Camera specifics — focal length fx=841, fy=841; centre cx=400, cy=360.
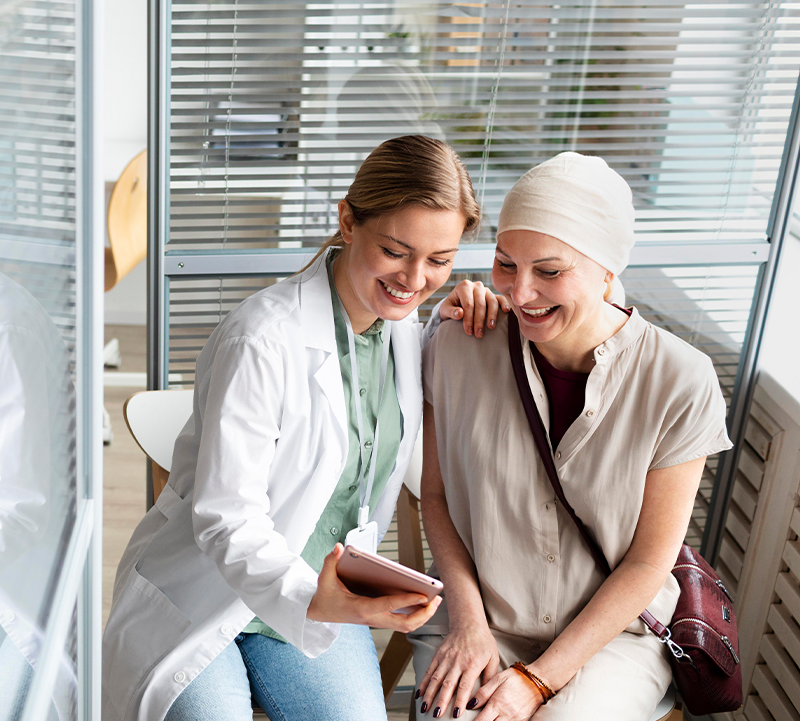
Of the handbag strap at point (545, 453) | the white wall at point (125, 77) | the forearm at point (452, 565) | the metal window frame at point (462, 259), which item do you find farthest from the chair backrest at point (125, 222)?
the handbag strap at point (545, 453)

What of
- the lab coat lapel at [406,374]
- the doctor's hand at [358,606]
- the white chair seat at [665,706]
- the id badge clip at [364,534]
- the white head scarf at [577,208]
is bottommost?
the white chair seat at [665,706]

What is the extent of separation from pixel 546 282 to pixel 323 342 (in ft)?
1.44

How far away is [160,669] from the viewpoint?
1.53 meters

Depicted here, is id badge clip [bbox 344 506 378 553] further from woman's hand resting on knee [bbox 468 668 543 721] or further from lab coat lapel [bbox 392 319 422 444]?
woman's hand resting on knee [bbox 468 668 543 721]

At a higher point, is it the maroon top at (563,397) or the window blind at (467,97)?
the window blind at (467,97)

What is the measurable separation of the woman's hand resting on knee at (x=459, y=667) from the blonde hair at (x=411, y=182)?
80 centimetres

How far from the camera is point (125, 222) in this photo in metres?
3.76

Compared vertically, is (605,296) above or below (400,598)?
above

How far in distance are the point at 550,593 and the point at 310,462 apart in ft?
1.81

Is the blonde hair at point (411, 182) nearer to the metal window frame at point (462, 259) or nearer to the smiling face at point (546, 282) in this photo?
the smiling face at point (546, 282)

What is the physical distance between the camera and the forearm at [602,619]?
1591 mm

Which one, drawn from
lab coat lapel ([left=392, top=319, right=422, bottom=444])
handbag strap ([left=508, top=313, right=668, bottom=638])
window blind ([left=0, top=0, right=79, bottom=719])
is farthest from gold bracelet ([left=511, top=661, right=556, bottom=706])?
window blind ([left=0, top=0, right=79, bottom=719])

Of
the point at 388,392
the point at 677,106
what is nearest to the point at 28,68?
the point at 388,392

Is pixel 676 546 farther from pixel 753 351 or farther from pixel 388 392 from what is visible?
pixel 753 351
